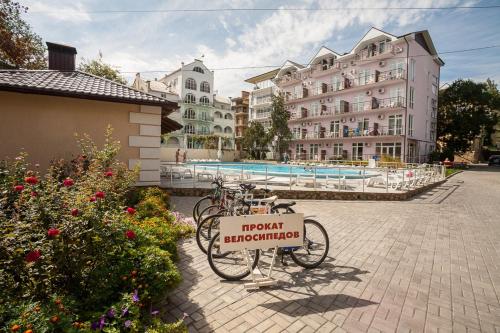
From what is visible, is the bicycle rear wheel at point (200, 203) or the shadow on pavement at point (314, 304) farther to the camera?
the bicycle rear wheel at point (200, 203)

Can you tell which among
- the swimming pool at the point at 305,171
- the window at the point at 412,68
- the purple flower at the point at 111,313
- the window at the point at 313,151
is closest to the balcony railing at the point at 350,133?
the window at the point at 313,151

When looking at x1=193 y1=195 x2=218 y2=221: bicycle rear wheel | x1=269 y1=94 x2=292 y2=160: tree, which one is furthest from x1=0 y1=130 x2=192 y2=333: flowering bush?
x1=269 y1=94 x2=292 y2=160: tree

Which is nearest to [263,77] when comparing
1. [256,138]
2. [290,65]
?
[290,65]

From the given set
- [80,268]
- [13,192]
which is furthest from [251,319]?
[13,192]

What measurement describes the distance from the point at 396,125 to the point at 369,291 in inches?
1238

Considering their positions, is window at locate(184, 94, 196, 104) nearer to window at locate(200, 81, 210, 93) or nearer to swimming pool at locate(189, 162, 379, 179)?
window at locate(200, 81, 210, 93)

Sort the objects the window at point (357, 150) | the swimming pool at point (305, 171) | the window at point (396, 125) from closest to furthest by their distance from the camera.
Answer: the swimming pool at point (305, 171)
the window at point (396, 125)
the window at point (357, 150)

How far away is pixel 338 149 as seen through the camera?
3628 centimetres

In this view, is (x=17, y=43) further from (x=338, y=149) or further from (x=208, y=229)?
(x=338, y=149)

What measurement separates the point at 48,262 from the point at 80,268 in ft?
1.01

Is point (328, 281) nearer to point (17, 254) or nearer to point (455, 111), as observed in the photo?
point (17, 254)

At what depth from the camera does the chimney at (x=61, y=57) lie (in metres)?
9.45

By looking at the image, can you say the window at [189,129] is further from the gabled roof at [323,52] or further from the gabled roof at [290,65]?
the gabled roof at [323,52]

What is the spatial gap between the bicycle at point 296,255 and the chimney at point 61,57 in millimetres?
9976
